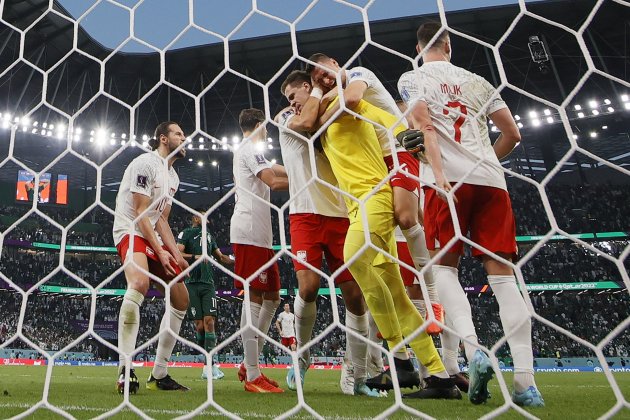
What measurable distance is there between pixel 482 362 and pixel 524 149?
22.3 meters

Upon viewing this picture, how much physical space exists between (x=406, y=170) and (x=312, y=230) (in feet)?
2.18

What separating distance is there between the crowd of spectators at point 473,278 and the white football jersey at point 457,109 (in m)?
15.4

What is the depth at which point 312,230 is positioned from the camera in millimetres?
2768

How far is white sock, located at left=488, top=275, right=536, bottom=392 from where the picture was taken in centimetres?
177

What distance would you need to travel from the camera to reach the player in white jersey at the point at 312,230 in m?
2.54

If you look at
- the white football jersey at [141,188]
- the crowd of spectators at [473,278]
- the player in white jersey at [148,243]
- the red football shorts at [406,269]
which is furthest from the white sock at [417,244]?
the crowd of spectators at [473,278]

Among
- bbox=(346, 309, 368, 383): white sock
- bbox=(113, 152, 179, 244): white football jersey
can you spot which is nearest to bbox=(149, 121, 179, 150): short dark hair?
bbox=(113, 152, 179, 244): white football jersey

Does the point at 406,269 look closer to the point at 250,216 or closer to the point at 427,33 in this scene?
the point at 250,216

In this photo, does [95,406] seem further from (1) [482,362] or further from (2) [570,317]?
(2) [570,317]

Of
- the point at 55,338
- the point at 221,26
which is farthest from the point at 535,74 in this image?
the point at 55,338

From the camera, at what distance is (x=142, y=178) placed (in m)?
2.91

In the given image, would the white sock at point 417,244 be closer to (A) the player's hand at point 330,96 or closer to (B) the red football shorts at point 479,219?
(B) the red football shorts at point 479,219

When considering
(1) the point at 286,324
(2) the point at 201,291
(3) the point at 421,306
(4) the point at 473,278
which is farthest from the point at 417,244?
(4) the point at 473,278

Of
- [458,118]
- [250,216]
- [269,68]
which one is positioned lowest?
[250,216]
